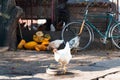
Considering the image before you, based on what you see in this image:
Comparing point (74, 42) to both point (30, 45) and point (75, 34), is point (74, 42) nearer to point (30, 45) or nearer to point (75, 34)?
point (75, 34)

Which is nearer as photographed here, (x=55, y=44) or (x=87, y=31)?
(x=55, y=44)

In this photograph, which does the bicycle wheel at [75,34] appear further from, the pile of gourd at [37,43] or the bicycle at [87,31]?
the pile of gourd at [37,43]

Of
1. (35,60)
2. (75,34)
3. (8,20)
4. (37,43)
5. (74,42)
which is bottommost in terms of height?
(35,60)

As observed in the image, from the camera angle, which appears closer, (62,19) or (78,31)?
(78,31)

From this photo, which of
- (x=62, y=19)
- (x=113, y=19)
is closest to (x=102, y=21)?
(x=113, y=19)

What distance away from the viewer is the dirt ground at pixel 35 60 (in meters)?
8.20

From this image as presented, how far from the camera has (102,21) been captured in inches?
445

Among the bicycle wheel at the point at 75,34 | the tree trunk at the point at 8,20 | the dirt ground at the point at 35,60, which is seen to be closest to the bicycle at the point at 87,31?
the bicycle wheel at the point at 75,34

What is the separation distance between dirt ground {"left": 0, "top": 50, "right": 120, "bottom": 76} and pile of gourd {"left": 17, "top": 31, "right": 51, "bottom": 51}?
0.29 m

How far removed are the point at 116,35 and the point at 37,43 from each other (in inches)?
87.2

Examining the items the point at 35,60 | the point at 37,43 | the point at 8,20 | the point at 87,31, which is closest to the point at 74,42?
the point at 87,31

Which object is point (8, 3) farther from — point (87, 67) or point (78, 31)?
point (87, 67)

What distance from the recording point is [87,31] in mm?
11062

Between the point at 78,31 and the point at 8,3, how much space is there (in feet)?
6.95
